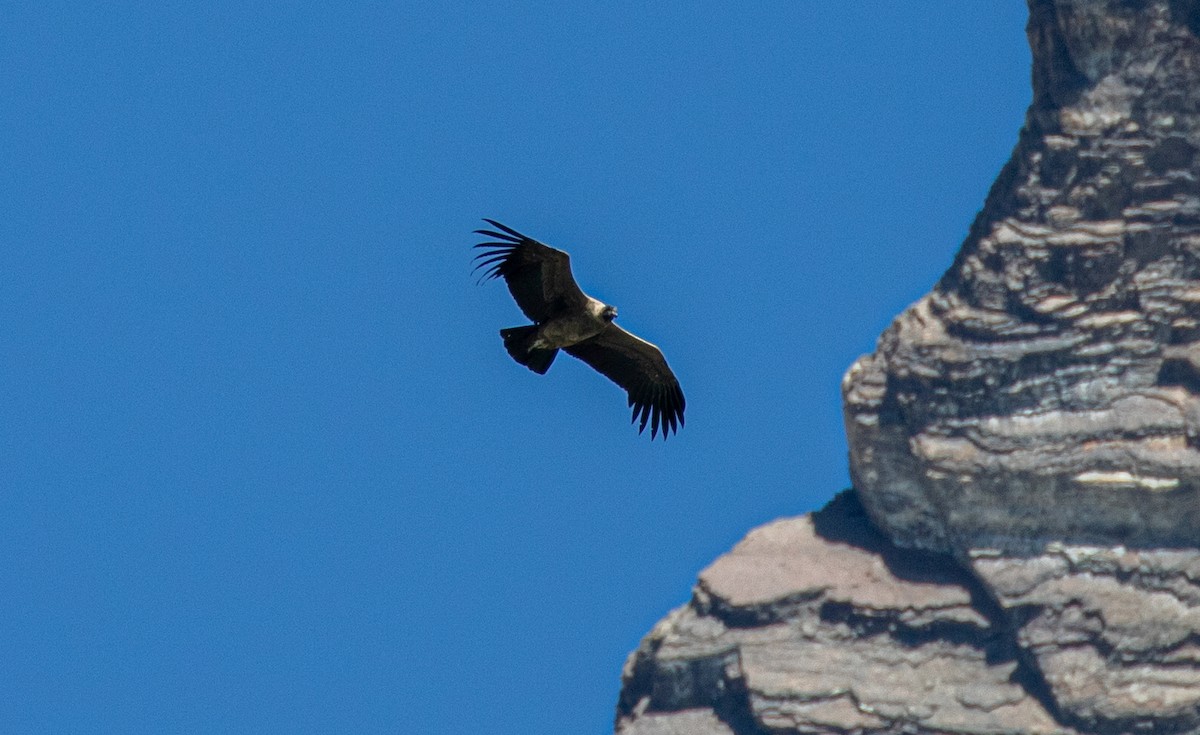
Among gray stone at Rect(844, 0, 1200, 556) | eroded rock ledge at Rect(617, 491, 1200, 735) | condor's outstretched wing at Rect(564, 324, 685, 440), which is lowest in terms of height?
condor's outstretched wing at Rect(564, 324, 685, 440)

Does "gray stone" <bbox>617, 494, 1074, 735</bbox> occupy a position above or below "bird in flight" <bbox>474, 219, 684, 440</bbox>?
above

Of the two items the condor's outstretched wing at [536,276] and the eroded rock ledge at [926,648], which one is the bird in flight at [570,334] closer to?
the condor's outstretched wing at [536,276]

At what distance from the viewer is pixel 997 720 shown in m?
69.1

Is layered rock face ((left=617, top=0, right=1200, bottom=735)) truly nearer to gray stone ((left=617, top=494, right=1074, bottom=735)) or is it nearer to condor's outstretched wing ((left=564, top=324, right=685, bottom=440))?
gray stone ((left=617, top=494, right=1074, bottom=735))

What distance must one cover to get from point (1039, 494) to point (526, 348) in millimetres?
42726

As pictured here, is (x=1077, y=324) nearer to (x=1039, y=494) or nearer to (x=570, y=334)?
(x=1039, y=494)

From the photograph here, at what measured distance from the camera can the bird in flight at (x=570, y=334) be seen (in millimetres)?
31172

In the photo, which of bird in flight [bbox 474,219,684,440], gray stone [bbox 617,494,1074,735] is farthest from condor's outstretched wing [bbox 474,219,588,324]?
gray stone [bbox 617,494,1074,735]

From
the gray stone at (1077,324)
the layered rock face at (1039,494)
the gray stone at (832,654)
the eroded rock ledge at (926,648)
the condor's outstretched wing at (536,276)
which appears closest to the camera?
the condor's outstretched wing at (536,276)

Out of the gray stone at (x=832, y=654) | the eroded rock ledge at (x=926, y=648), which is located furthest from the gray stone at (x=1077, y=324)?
the gray stone at (x=832, y=654)

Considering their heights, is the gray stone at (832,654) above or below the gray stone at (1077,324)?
below

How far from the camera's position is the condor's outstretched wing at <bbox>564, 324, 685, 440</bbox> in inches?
1312

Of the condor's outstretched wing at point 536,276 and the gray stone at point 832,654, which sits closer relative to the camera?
the condor's outstretched wing at point 536,276

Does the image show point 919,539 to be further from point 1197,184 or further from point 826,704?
point 1197,184
